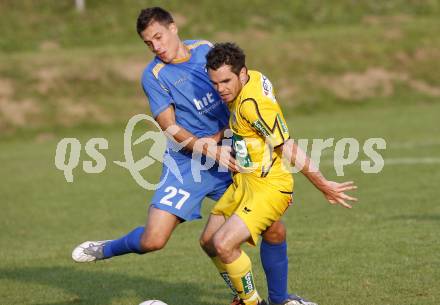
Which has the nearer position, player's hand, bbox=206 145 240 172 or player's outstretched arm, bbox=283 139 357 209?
player's outstretched arm, bbox=283 139 357 209

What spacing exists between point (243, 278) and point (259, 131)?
1121 millimetres

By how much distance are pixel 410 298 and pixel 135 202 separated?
787 cm

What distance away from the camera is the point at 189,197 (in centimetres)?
741

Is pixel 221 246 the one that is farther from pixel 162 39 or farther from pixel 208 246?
pixel 162 39

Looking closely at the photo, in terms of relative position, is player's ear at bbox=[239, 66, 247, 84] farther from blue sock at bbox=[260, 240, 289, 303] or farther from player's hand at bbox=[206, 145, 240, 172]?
blue sock at bbox=[260, 240, 289, 303]

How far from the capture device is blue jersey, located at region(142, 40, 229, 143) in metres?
7.43

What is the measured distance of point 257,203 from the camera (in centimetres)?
657

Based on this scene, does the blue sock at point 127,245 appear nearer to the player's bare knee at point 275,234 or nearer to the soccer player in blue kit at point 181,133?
the soccer player in blue kit at point 181,133

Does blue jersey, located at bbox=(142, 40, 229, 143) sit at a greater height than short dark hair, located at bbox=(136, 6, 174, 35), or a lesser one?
lesser

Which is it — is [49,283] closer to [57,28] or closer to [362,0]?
[57,28]

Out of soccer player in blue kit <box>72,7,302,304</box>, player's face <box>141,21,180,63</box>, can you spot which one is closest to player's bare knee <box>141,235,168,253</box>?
soccer player in blue kit <box>72,7,302,304</box>

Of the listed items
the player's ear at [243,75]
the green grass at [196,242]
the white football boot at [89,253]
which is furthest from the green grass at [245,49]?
the player's ear at [243,75]

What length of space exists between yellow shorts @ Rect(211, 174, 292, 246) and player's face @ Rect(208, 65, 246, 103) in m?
0.68

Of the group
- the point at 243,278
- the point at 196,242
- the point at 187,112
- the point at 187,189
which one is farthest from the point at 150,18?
the point at 196,242
